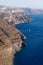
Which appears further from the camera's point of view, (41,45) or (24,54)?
(41,45)

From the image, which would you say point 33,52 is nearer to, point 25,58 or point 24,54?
point 24,54

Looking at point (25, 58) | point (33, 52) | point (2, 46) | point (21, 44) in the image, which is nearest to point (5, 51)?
point (2, 46)

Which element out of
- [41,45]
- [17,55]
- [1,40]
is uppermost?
[1,40]

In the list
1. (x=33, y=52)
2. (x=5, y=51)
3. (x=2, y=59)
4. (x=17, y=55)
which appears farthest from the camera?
(x=33, y=52)

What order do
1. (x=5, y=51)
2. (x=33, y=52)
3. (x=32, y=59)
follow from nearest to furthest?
1. (x=5, y=51)
2. (x=32, y=59)
3. (x=33, y=52)

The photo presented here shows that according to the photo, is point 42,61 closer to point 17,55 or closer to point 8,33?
point 17,55

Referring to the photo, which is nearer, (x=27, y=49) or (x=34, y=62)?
(x=34, y=62)

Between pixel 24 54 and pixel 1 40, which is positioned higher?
pixel 1 40

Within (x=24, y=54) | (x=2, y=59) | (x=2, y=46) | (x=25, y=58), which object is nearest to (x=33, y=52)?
(x=24, y=54)

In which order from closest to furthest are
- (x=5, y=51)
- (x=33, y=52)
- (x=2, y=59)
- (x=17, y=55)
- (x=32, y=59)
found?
(x=2, y=59)
(x=5, y=51)
(x=32, y=59)
(x=17, y=55)
(x=33, y=52)
